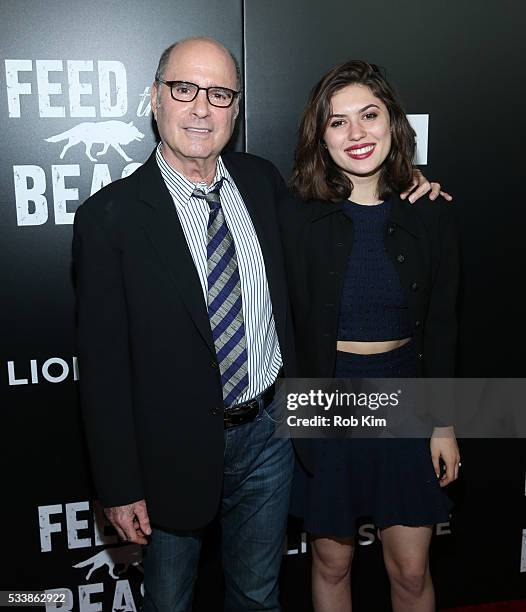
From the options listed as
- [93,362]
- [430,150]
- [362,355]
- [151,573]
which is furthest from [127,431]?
[430,150]

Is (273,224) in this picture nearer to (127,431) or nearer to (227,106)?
(227,106)

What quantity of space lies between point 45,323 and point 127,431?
72 cm

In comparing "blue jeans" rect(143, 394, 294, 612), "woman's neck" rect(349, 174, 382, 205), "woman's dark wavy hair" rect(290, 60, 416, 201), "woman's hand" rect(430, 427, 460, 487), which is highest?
"woman's dark wavy hair" rect(290, 60, 416, 201)

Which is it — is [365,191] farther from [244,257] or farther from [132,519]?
[132,519]

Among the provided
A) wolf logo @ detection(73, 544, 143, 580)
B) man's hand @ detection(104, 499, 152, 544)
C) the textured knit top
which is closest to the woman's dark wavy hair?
the textured knit top

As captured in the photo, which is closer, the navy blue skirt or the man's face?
the man's face

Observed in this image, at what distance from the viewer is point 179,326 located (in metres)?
1.77

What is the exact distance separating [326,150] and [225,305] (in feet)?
1.76

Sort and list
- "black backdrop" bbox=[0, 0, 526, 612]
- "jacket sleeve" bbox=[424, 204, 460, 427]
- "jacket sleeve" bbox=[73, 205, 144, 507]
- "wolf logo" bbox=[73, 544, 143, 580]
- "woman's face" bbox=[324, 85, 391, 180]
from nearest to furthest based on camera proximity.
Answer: "jacket sleeve" bbox=[73, 205, 144, 507]
"woman's face" bbox=[324, 85, 391, 180]
"jacket sleeve" bbox=[424, 204, 460, 427]
"black backdrop" bbox=[0, 0, 526, 612]
"wolf logo" bbox=[73, 544, 143, 580]

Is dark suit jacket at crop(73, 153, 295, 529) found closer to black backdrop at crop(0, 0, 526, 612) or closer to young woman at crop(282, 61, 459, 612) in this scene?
young woman at crop(282, 61, 459, 612)

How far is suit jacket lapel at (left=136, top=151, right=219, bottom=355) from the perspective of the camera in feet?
5.75

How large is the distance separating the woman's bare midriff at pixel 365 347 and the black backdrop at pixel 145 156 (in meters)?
0.74

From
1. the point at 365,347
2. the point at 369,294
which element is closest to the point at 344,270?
the point at 369,294

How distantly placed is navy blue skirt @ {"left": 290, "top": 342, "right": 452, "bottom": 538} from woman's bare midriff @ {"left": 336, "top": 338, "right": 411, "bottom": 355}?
82mm
